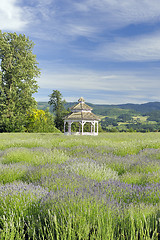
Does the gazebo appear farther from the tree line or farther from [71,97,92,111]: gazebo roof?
the tree line

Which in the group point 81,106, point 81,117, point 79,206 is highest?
point 81,106

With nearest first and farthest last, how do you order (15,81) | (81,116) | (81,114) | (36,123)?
(81,116)
(81,114)
(15,81)
(36,123)

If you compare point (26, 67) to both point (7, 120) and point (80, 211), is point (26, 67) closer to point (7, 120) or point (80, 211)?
point (7, 120)

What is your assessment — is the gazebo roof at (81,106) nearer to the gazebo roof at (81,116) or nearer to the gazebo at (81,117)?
the gazebo at (81,117)

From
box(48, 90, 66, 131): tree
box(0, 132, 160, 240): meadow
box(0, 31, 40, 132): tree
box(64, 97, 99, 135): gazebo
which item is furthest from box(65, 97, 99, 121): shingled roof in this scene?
box(48, 90, 66, 131): tree

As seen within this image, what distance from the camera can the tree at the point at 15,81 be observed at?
32.9m

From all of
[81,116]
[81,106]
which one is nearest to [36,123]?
[81,106]

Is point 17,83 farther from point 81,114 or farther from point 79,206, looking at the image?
point 79,206

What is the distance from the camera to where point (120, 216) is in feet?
9.42

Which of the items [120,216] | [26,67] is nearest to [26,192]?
[120,216]

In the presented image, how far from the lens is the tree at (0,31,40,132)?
32875 mm

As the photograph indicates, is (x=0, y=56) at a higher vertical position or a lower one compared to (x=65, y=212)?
higher

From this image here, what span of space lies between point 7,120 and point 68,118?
10193 millimetres

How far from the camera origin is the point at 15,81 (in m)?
33.2
